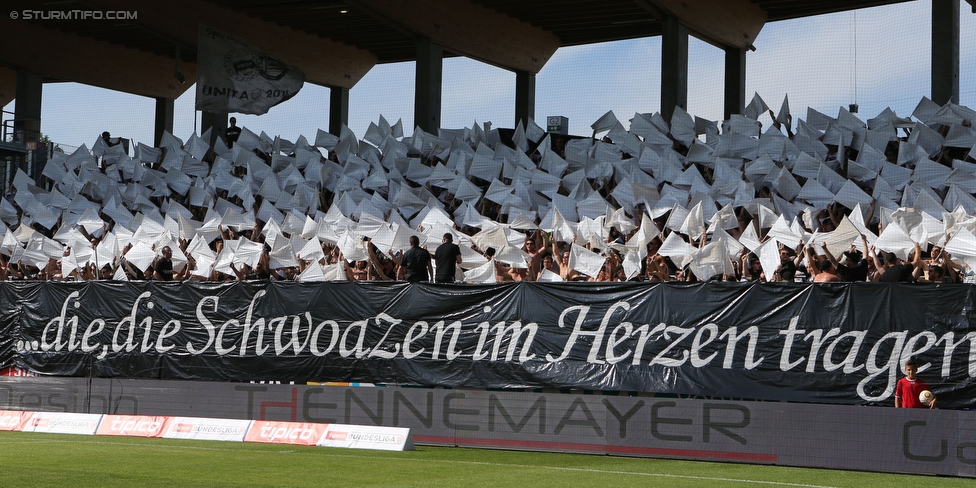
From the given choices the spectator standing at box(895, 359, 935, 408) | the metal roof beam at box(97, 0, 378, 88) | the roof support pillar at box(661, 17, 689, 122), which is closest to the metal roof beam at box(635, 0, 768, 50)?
the roof support pillar at box(661, 17, 689, 122)

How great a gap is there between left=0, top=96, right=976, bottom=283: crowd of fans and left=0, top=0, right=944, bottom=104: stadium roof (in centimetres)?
500

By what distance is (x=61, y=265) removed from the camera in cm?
2038

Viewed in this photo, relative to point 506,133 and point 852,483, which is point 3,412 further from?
point 506,133

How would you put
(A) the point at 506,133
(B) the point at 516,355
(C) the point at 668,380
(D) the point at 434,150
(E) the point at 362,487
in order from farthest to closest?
(A) the point at 506,133
(D) the point at 434,150
(B) the point at 516,355
(C) the point at 668,380
(E) the point at 362,487

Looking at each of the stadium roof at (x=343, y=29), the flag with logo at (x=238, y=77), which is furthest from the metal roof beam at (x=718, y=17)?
the flag with logo at (x=238, y=77)

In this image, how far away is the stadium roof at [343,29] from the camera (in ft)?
95.9

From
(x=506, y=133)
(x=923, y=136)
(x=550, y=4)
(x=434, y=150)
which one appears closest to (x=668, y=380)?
(x=923, y=136)

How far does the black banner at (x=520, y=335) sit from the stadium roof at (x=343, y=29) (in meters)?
14.1

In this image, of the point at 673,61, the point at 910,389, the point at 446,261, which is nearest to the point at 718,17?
the point at 673,61

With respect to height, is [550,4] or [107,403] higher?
[550,4]

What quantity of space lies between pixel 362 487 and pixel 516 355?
465cm

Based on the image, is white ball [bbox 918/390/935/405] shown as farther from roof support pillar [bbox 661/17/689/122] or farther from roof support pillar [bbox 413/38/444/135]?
roof support pillar [bbox 413/38/444/135]

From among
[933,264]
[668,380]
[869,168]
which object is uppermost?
[869,168]

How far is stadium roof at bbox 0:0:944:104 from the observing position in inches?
1151
